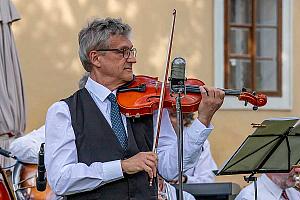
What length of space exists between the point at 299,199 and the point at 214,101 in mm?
2168

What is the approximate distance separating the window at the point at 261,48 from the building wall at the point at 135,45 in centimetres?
11

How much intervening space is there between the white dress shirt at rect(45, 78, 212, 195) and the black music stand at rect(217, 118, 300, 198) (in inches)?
24.2

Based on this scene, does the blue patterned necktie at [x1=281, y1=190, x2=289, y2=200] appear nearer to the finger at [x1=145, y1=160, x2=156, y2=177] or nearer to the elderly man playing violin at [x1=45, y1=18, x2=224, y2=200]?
the elderly man playing violin at [x1=45, y1=18, x2=224, y2=200]

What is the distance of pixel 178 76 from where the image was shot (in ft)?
14.0

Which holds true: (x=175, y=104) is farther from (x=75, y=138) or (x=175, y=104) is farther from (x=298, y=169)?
(x=298, y=169)

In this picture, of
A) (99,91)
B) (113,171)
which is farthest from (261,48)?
(113,171)

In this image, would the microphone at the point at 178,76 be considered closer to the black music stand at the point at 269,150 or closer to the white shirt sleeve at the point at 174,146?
the white shirt sleeve at the point at 174,146

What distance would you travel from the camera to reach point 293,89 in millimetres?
9734

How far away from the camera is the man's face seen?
452 centimetres

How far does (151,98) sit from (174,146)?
10.5 inches

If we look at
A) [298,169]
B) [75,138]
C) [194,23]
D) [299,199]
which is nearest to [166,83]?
[75,138]

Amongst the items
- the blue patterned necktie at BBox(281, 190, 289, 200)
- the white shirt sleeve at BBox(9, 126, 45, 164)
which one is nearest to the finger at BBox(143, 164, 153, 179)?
the blue patterned necktie at BBox(281, 190, 289, 200)

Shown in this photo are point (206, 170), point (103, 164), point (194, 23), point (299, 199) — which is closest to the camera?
point (103, 164)

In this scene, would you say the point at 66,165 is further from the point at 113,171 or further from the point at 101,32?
the point at 101,32
